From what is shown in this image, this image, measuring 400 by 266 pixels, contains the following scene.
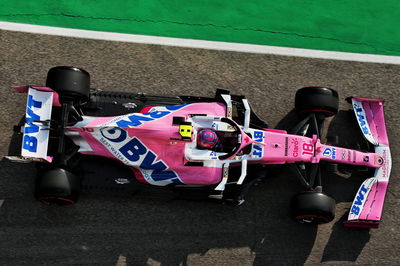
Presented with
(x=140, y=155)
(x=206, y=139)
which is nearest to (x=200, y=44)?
(x=206, y=139)

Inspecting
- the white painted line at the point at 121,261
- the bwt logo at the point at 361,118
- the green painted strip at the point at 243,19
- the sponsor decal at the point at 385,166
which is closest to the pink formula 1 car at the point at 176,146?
the sponsor decal at the point at 385,166

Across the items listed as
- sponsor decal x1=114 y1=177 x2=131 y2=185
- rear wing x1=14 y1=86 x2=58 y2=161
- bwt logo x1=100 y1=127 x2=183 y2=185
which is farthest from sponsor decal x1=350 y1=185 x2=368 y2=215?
rear wing x1=14 y1=86 x2=58 y2=161

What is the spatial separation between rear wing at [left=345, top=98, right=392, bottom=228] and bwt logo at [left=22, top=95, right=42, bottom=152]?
483 centimetres

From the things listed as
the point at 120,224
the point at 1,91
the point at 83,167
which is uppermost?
the point at 1,91

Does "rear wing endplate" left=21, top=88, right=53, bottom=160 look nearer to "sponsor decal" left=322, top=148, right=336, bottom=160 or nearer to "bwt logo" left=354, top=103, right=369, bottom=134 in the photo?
"sponsor decal" left=322, top=148, right=336, bottom=160

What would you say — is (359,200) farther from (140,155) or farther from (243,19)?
(243,19)

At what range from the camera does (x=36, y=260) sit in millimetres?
5832

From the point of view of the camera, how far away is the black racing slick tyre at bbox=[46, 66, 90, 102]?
540 cm

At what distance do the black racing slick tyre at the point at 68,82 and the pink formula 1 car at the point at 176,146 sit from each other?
1 centimetres

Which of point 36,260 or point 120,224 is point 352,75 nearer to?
point 120,224

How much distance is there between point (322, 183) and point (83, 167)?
395cm

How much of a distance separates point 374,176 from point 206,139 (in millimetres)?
2909

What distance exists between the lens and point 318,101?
5.96 metres

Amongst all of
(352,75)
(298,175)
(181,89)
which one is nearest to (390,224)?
(298,175)
